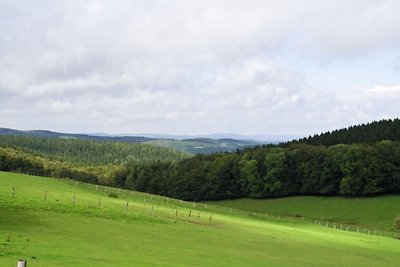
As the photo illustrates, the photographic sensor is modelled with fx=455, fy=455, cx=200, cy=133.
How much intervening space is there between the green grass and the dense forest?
3.68m

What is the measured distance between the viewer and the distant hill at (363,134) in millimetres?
153875

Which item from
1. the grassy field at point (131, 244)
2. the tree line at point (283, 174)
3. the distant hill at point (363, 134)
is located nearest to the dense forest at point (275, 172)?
the tree line at point (283, 174)

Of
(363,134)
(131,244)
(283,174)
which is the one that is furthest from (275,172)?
(131,244)

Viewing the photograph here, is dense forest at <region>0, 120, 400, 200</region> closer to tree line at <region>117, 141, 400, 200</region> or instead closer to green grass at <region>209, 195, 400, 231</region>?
tree line at <region>117, 141, 400, 200</region>

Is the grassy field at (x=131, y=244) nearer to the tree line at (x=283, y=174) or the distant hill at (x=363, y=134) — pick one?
the tree line at (x=283, y=174)

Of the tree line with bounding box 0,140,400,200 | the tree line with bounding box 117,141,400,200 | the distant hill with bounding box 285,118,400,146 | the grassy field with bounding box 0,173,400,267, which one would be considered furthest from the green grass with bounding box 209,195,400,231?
the grassy field with bounding box 0,173,400,267

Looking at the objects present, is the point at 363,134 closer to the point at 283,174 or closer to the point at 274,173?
the point at 283,174

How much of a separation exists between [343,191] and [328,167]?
32.7ft

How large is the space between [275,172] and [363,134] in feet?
149

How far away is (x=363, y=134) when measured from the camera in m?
163

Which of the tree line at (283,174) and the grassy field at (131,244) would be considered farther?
the tree line at (283,174)

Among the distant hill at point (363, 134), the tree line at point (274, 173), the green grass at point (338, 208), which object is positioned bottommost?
the green grass at point (338, 208)

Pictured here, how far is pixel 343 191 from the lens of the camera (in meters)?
124

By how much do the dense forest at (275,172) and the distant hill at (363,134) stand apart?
3.38m
